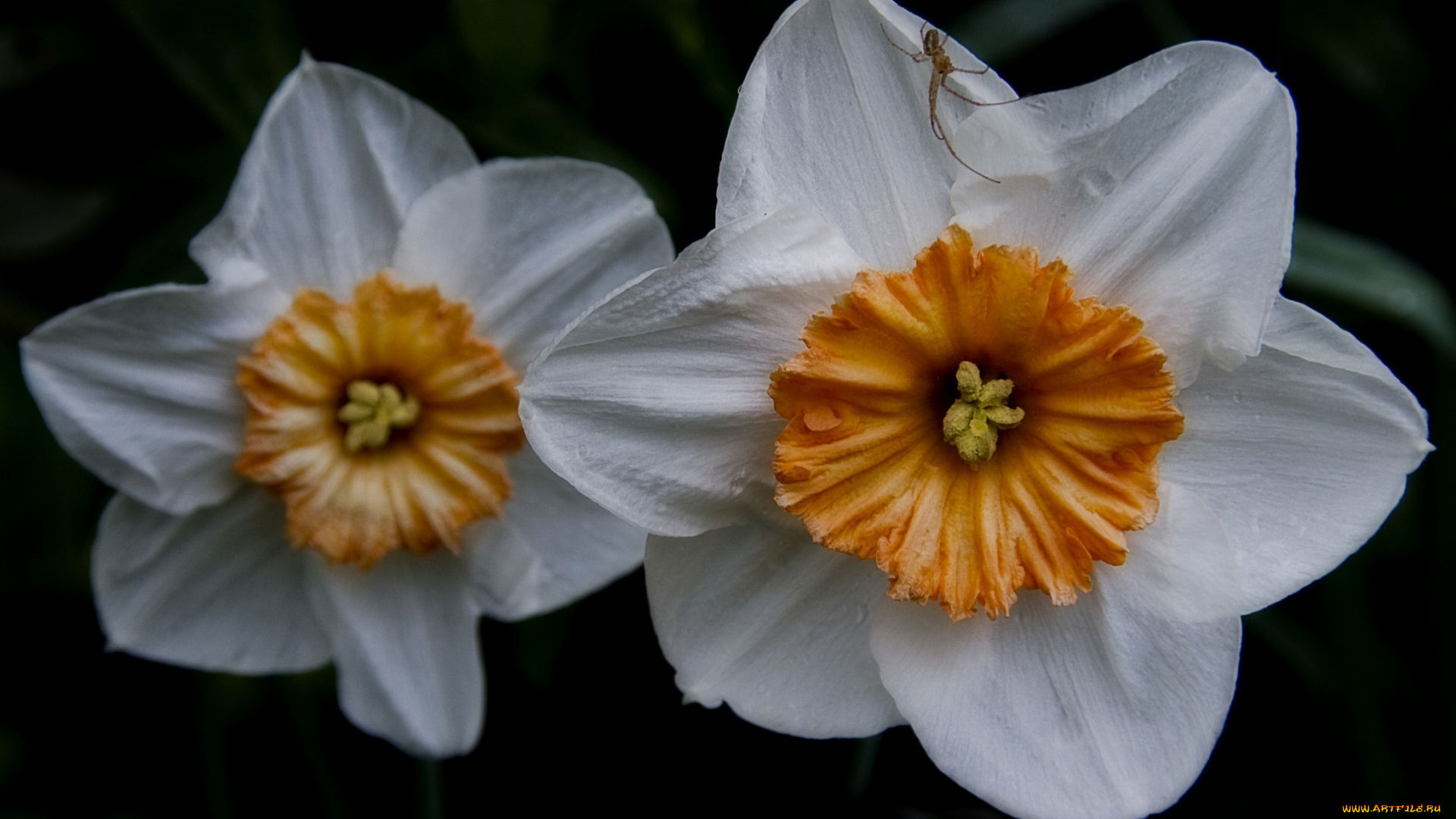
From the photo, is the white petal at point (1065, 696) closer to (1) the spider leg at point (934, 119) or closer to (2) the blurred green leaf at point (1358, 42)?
(1) the spider leg at point (934, 119)

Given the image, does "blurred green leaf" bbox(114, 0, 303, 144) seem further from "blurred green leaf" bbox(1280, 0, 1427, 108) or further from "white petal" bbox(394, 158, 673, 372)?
"blurred green leaf" bbox(1280, 0, 1427, 108)

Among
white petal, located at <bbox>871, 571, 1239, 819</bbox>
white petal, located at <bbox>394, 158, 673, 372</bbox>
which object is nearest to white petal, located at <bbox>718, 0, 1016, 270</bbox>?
white petal, located at <bbox>394, 158, 673, 372</bbox>

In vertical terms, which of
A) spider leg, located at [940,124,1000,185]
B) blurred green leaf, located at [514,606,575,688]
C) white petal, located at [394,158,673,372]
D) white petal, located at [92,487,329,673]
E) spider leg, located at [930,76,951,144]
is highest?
spider leg, located at [930,76,951,144]

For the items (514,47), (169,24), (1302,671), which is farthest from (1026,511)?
(169,24)

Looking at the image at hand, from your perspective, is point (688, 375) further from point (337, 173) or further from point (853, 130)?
point (337, 173)

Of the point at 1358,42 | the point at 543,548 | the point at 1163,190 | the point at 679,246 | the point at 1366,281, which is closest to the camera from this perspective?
the point at 1163,190

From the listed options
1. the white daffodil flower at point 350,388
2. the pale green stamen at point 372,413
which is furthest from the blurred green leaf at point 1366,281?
the pale green stamen at point 372,413

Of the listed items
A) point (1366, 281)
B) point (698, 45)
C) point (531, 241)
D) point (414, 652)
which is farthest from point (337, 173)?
point (1366, 281)
